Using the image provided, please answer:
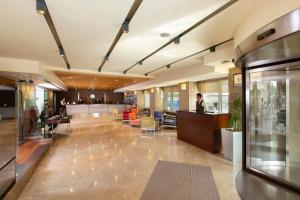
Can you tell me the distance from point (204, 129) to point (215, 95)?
2.80 meters

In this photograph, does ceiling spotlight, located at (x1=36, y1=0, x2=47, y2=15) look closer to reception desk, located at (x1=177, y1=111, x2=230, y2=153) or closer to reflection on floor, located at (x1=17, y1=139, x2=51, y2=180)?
reflection on floor, located at (x1=17, y1=139, x2=51, y2=180)

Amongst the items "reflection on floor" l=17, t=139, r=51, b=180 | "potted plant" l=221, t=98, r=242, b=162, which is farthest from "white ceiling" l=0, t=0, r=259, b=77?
"reflection on floor" l=17, t=139, r=51, b=180

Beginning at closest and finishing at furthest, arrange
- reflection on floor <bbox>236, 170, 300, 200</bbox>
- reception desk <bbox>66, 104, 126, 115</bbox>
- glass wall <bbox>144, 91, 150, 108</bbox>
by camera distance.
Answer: reflection on floor <bbox>236, 170, 300, 200</bbox> < glass wall <bbox>144, 91, 150, 108</bbox> < reception desk <bbox>66, 104, 126, 115</bbox>

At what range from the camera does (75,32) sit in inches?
143

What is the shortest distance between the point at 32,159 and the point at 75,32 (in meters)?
3.14

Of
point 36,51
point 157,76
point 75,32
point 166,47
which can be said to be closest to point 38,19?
point 75,32

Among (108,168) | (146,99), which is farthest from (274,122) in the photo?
(146,99)

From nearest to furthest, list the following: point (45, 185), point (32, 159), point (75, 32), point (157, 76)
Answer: point (45, 185), point (75, 32), point (32, 159), point (157, 76)

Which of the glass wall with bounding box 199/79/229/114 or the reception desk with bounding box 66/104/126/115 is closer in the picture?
the glass wall with bounding box 199/79/229/114

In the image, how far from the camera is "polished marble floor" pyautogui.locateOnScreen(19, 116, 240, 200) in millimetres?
3088

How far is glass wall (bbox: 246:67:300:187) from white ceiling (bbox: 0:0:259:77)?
153 centimetres

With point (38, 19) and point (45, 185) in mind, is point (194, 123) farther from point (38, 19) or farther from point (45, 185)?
point (38, 19)

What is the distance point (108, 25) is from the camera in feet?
10.9

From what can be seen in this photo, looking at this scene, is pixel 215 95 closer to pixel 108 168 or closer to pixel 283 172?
pixel 283 172
